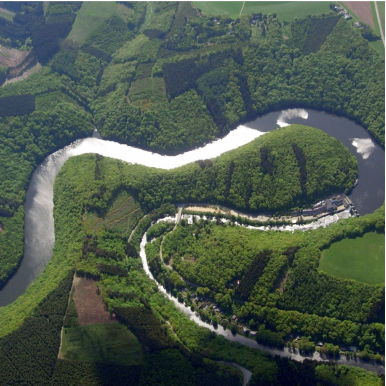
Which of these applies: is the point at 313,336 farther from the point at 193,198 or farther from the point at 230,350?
the point at 193,198

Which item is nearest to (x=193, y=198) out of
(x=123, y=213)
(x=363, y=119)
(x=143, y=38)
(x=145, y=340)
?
(x=123, y=213)

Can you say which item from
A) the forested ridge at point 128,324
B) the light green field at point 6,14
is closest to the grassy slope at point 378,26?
the forested ridge at point 128,324

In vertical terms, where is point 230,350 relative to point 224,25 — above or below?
below

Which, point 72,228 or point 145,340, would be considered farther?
point 72,228

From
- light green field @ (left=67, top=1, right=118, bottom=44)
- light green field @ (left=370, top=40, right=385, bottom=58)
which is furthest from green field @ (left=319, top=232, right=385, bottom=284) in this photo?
A: light green field @ (left=67, top=1, right=118, bottom=44)

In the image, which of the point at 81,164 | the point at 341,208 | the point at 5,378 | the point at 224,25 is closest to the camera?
the point at 5,378

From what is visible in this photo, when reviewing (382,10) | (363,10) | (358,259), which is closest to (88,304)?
(358,259)
